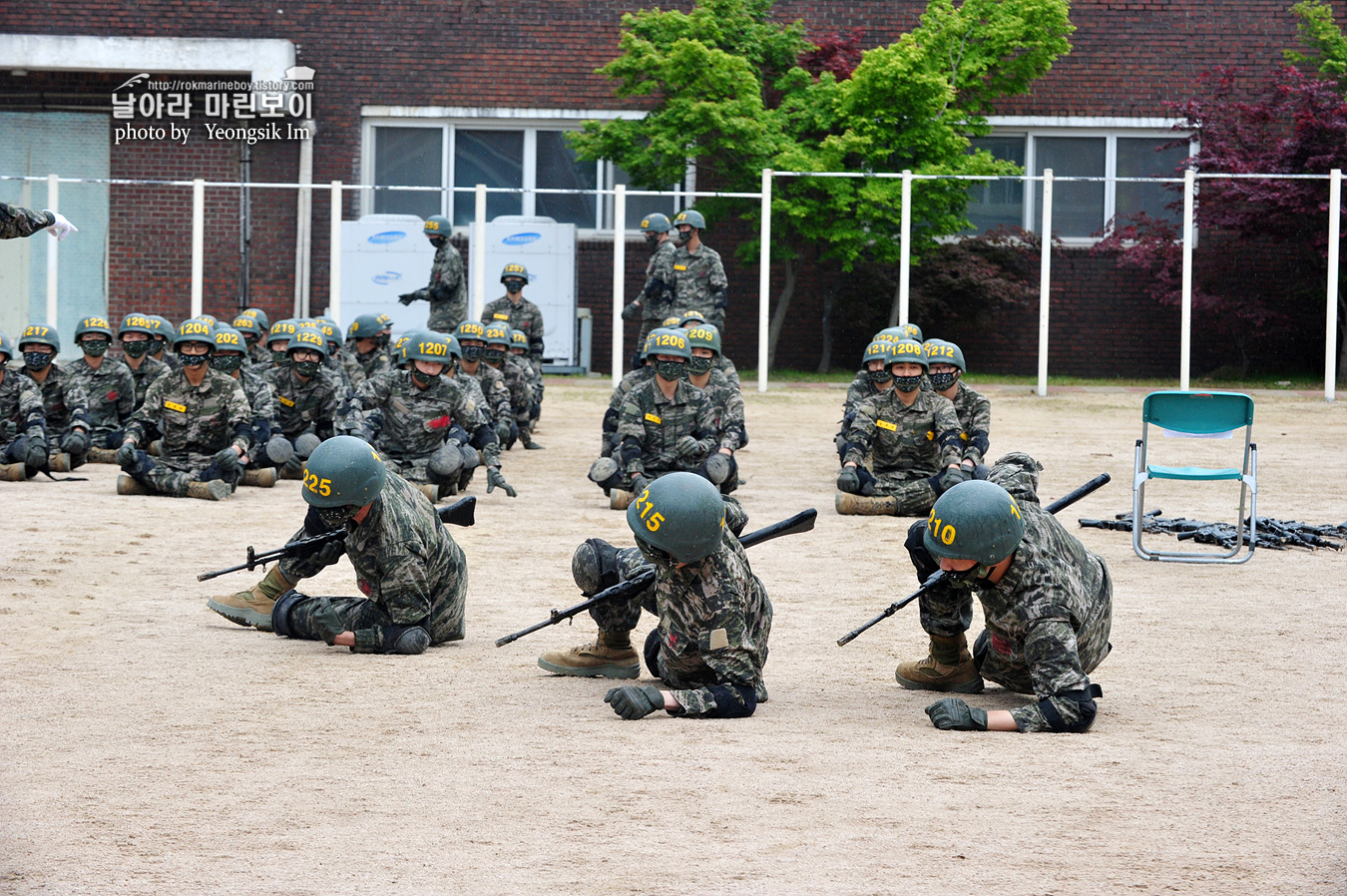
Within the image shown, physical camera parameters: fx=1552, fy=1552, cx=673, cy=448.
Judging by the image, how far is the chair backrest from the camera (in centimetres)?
1098

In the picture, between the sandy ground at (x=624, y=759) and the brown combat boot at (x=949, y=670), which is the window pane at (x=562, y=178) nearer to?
the sandy ground at (x=624, y=759)

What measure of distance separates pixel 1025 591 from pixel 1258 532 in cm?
633

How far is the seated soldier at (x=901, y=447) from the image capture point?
521 inches

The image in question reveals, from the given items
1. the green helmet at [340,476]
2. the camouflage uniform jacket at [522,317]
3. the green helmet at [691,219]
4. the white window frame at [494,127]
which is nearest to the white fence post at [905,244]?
the green helmet at [691,219]

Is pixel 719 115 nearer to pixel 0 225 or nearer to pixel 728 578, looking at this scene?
pixel 0 225

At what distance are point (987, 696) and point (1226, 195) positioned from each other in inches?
726

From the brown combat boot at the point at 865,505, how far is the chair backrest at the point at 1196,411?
266 cm

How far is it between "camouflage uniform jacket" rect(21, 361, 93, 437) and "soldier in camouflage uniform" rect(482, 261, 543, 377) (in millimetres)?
5751

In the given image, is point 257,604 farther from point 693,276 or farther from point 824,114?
point 824,114

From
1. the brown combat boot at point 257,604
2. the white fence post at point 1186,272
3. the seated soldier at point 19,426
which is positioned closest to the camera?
the brown combat boot at point 257,604

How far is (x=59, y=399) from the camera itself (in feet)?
51.4

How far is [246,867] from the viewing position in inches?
179

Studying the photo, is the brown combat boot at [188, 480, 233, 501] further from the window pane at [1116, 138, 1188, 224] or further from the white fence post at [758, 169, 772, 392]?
the window pane at [1116, 138, 1188, 224]

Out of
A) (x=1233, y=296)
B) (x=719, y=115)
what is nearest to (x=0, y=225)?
(x=719, y=115)
